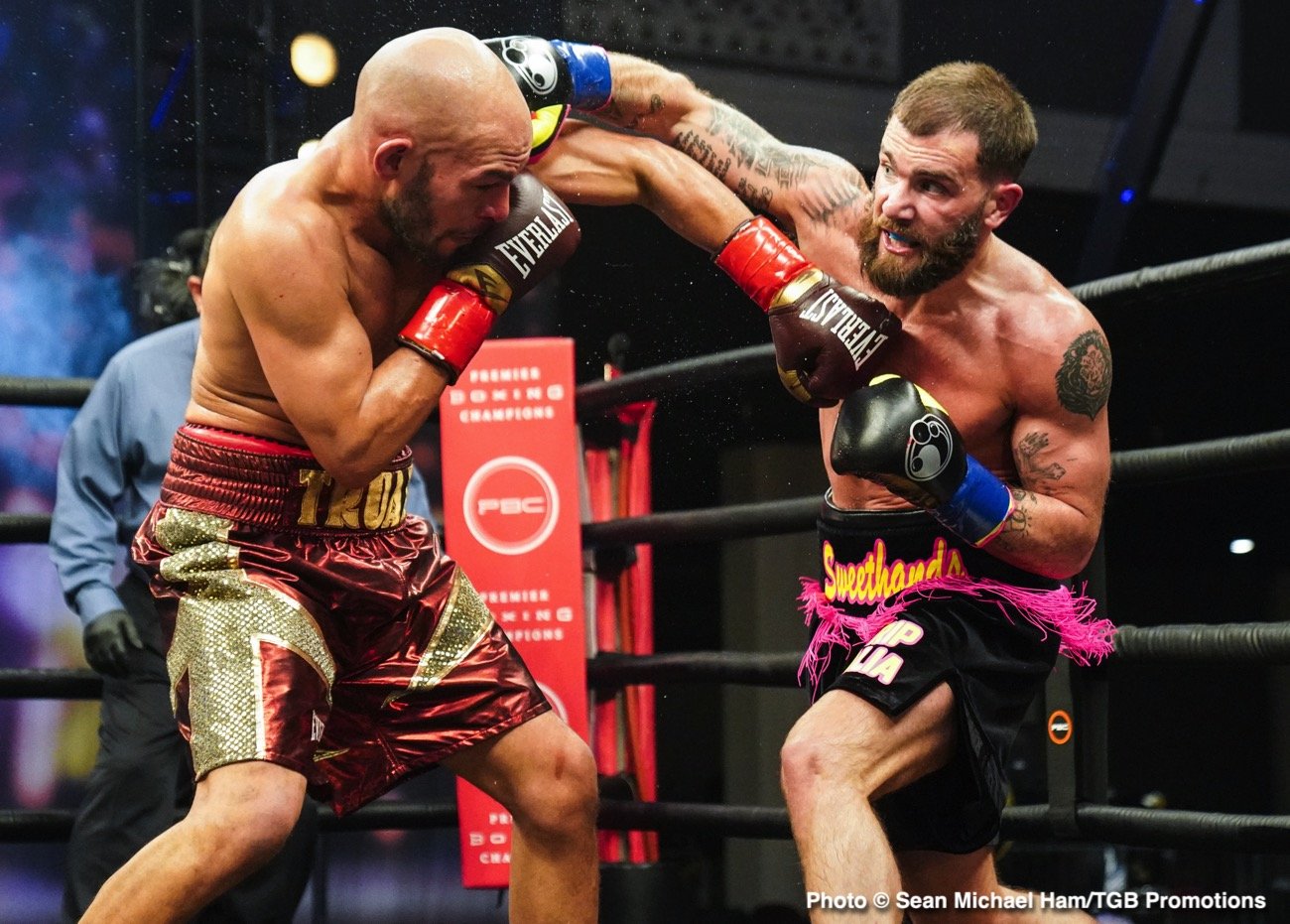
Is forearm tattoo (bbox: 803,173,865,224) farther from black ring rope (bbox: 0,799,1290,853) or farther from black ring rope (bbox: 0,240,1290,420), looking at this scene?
black ring rope (bbox: 0,799,1290,853)

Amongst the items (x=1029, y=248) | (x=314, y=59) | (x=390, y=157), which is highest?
(x=314, y=59)

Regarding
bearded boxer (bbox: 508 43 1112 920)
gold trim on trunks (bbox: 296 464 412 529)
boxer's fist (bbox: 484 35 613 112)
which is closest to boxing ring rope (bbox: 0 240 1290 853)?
bearded boxer (bbox: 508 43 1112 920)

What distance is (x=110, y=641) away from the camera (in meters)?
2.74

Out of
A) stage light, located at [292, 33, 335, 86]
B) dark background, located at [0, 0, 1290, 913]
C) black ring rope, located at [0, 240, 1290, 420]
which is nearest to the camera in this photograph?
black ring rope, located at [0, 240, 1290, 420]

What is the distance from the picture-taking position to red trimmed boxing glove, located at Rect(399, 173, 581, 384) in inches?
75.9

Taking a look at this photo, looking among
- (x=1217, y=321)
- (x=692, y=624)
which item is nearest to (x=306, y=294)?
(x=692, y=624)

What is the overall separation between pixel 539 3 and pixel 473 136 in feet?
8.75

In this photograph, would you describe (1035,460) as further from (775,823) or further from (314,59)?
(314,59)

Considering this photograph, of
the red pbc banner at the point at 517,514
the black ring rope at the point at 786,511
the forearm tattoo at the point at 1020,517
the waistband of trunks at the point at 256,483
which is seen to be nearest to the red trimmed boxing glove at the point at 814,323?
the forearm tattoo at the point at 1020,517

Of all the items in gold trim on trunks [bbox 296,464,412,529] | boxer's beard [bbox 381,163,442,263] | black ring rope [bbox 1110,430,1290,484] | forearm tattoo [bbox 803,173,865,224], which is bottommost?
gold trim on trunks [bbox 296,464,412,529]

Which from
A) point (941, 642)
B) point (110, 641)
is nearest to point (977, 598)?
point (941, 642)

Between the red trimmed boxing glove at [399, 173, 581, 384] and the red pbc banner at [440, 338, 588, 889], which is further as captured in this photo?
the red pbc banner at [440, 338, 588, 889]

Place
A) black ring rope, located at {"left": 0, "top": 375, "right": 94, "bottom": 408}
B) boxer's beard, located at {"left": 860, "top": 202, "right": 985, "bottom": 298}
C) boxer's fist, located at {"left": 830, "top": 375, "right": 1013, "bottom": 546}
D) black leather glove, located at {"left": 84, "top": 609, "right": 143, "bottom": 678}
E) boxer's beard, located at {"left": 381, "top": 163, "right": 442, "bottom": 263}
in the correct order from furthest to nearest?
1. black ring rope, located at {"left": 0, "top": 375, "right": 94, "bottom": 408}
2. black leather glove, located at {"left": 84, "top": 609, "right": 143, "bottom": 678}
3. boxer's beard, located at {"left": 860, "top": 202, "right": 985, "bottom": 298}
4. boxer's beard, located at {"left": 381, "top": 163, "right": 442, "bottom": 263}
5. boxer's fist, located at {"left": 830, "top": 375, "right": 1013, "bottom": 546}

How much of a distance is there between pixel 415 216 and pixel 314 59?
2471 millimetres
